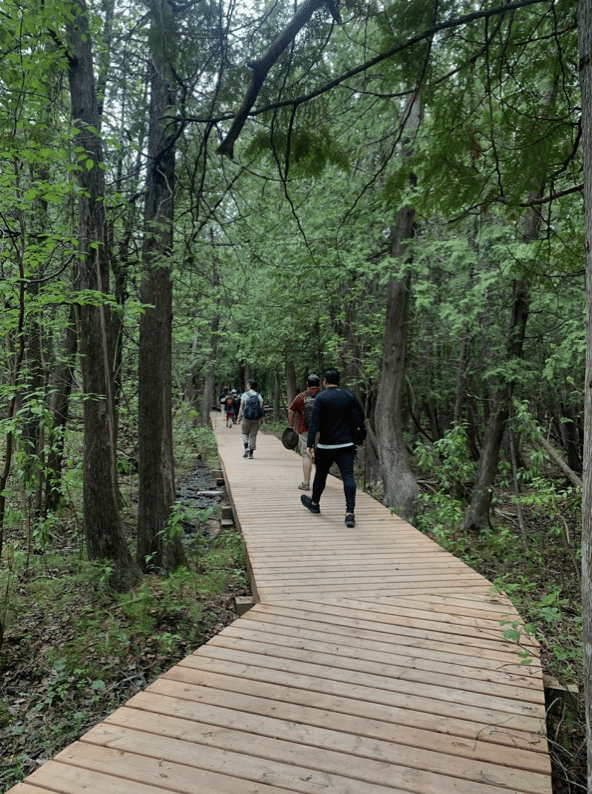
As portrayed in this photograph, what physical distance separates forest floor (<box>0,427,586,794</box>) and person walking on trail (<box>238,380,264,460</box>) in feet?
16.7

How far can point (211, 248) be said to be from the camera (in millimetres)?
6613

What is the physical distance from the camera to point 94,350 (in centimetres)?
589

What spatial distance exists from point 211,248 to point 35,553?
208 inches

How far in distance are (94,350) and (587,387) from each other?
5.44 metres

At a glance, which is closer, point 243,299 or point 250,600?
point 250,600

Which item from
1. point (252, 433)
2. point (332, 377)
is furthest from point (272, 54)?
point (252, 433)

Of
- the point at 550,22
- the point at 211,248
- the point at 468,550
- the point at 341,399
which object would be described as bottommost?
the point at 468,550

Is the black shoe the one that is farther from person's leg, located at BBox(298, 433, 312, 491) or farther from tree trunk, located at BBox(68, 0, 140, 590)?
tree trunk, located at BBox(68, 0, 140, 590)

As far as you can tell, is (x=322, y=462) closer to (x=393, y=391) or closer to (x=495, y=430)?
(x=393, y=391)

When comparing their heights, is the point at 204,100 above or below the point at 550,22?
above

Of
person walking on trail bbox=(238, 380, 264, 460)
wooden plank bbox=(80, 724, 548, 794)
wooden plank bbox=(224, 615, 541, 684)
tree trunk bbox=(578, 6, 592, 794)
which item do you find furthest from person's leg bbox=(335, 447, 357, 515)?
person walking on trail bbox=(238, 380, 264, 460)

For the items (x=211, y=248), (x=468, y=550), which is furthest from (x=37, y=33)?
(x=468, y=550)

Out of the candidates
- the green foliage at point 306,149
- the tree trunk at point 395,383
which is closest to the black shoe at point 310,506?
the tree trunk at point 395,383

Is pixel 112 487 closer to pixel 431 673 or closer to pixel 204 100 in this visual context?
pixel 431 673
